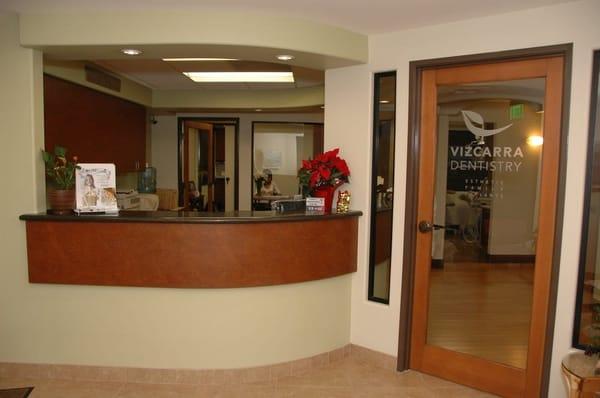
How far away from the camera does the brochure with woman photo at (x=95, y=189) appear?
3029 mm

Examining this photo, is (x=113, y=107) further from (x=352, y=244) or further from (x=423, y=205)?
(x=423, y=205)

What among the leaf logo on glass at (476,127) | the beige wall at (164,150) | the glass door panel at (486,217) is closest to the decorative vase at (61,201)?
the glass door panel at (486,217)

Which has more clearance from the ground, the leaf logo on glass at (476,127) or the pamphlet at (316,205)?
the leaf logo on glass at (476,127)

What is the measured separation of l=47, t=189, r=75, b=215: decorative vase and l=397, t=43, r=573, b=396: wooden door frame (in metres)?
2.40

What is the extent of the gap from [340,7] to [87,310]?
2.65m

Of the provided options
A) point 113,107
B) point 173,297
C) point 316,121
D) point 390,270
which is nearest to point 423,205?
point 390,270

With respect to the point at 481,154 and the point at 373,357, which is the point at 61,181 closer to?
the point at 373,357

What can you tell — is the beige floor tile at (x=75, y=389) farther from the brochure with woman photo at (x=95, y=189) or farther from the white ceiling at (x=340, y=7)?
the white ceiling at (x=340, y=7)

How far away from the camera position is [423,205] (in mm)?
3113

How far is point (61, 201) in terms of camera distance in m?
3.03

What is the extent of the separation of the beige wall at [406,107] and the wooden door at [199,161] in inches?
159

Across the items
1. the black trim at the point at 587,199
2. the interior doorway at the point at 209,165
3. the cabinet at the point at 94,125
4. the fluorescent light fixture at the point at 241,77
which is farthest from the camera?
the interior doorway at the point at 209,165

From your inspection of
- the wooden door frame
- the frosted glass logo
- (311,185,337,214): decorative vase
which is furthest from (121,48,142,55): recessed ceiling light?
the frosted glass logo

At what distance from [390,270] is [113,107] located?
3759mm
